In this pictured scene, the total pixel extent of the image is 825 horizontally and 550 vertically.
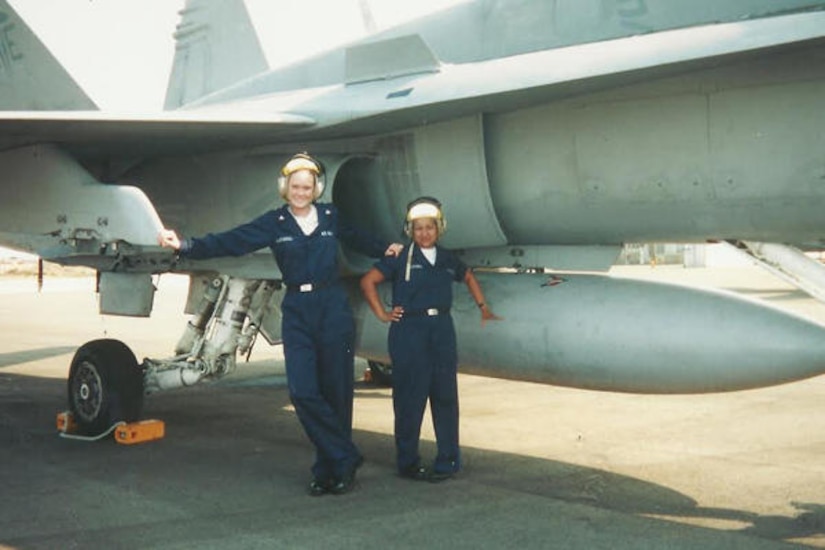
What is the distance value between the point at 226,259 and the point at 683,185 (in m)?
3.02

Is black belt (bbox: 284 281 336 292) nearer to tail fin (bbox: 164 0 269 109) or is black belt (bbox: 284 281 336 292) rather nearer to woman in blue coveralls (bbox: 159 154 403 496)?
woman in blue coveralls (bbox: 159 154 403 496)

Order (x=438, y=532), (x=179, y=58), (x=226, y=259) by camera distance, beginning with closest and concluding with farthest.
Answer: (x=438, y=532) → (x=226, y=259) → (x=179, y=58)

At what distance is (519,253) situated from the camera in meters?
5.91

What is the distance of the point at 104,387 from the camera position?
6426 millimetres

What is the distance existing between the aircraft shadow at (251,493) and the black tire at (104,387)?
0.59 ft

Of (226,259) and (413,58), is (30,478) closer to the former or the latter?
(226,259)

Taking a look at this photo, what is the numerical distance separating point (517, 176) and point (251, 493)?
224cm

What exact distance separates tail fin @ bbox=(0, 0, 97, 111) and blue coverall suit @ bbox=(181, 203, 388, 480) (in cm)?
→ 321

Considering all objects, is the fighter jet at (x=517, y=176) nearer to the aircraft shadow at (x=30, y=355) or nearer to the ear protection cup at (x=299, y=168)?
the ear protection cup at (x=299, y=168)

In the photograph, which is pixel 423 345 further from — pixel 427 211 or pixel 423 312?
pixel 427 211

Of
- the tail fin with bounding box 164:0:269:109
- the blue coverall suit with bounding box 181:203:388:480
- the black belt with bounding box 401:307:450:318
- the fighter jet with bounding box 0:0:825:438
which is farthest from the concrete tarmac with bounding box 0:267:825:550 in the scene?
the tail fin with bounding box 164:0:269:109

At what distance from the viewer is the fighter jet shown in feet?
15.2

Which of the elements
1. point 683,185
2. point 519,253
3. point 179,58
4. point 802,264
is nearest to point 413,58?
point 519,253

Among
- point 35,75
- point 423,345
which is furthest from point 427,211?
point 35,75
